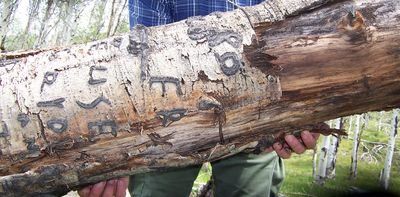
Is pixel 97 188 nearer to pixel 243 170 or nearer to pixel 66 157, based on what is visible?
pixel 66 157

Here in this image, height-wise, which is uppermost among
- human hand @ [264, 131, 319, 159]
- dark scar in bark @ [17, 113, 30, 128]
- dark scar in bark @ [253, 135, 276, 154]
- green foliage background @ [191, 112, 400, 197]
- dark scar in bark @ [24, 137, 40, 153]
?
dark scar in bark @ [17, 113, 30, 128]

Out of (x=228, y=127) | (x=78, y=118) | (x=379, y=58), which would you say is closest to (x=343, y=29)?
(x=379, y=58)

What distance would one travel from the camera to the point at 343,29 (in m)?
1.55

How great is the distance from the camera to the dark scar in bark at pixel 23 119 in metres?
1.49

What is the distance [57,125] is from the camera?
150cm

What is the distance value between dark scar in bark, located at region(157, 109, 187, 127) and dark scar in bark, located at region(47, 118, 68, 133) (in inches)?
12.4

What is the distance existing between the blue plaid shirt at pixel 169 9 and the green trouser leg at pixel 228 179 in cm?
91

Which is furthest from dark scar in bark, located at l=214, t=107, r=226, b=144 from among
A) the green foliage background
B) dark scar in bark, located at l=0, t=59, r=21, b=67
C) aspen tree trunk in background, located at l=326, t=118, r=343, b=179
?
aspen tree trunk in background, located at l=326, t=118, r=343, b=179

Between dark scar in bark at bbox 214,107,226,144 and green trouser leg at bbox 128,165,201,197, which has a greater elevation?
dark scar in bark at bbox 214,107,226,144

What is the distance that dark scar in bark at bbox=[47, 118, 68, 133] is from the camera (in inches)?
58.9

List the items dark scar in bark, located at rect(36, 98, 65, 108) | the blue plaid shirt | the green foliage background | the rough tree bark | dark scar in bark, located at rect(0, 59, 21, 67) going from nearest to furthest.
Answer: dark scar in bark, located at rect(36, 98, 65, 108), dark scar in bark, located at rect(0, 59, 21, 67), the blue plaid shirt, the green foliage background, the rough tree bark

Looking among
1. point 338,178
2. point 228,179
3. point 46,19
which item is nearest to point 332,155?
point 338,178

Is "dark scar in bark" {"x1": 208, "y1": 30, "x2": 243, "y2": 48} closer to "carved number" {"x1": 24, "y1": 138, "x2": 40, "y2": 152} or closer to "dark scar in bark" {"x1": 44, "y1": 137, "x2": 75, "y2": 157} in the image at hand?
"dark scar in bark" {"x1": 44, "y1": 137, "x2": 75, "y2": 157}

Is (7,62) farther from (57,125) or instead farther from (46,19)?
(46,19)
